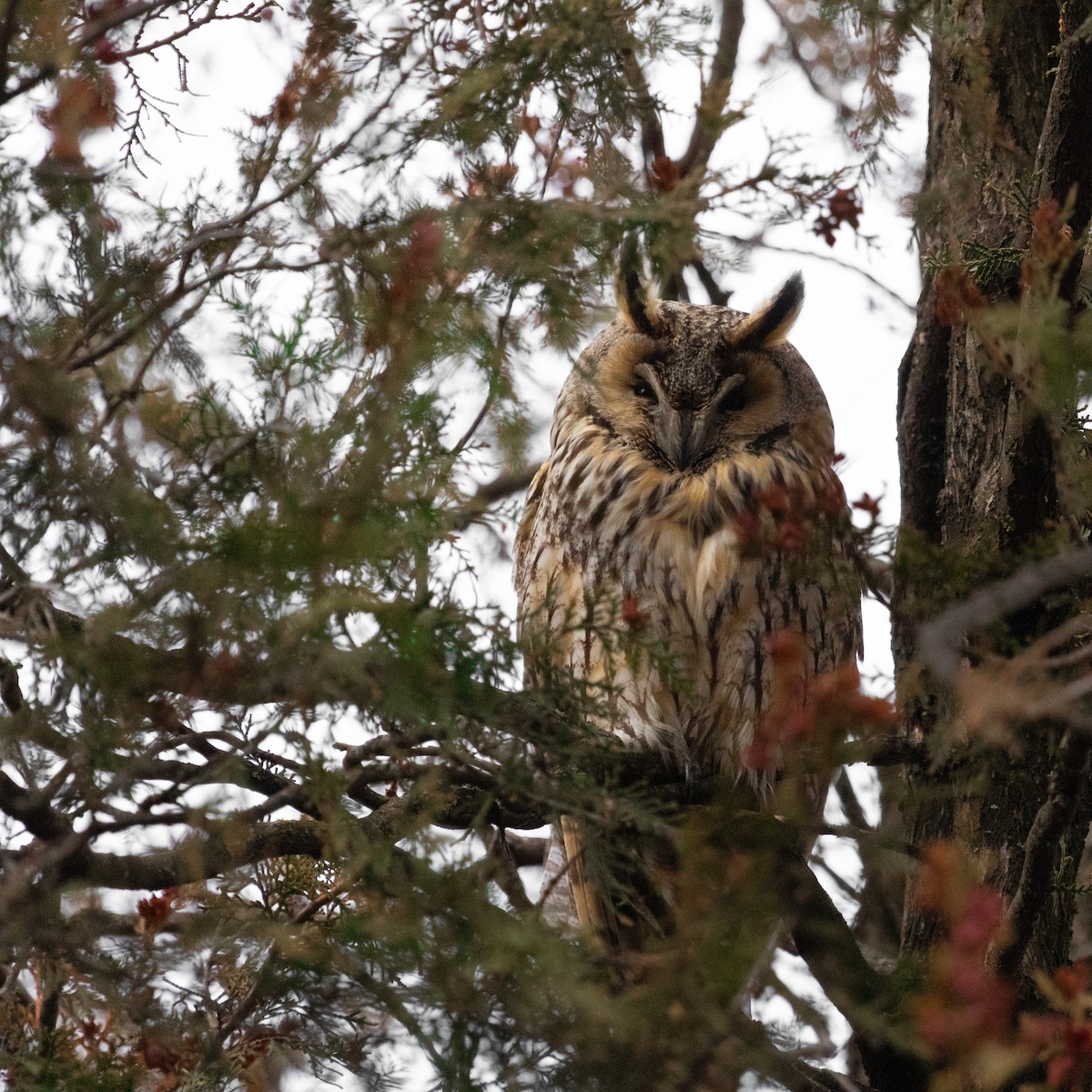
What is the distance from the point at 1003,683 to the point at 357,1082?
136 cm

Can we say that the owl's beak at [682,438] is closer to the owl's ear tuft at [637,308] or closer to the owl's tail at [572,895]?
the owl's ear tuft at [637,308]

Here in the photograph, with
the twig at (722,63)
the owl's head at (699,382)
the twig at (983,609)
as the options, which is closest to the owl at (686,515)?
the owl's head at (699,382)

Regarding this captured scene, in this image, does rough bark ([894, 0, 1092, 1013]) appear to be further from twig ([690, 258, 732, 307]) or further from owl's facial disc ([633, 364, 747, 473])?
twig ([690, 258, 732, 307])

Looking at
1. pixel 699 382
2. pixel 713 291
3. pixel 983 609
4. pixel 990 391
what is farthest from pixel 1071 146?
pixel 713 291

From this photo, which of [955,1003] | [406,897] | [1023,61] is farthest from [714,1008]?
[1023,61]

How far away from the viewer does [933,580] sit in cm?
170

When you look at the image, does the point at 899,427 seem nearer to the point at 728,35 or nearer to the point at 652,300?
the point at 652,300

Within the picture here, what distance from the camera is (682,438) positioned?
3119mm

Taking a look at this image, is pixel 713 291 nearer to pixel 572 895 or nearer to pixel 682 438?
pixel 682 438

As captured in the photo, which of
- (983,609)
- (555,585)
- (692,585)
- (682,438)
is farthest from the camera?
(682,438)

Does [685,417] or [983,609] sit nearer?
[983,609]

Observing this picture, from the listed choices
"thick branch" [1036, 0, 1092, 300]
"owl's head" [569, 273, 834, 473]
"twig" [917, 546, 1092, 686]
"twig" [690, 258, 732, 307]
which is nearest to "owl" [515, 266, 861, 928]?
"owl's head" [569, 273, 834, 473]

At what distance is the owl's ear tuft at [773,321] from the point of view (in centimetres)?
328

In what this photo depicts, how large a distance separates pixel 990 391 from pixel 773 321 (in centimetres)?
72
